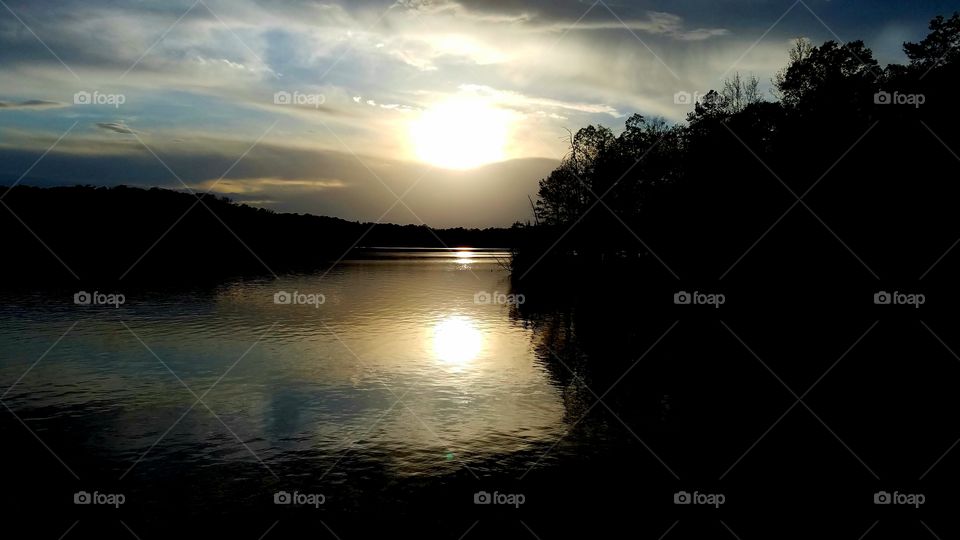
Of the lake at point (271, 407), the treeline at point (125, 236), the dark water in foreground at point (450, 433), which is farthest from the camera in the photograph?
the treeline at point (125, 236)

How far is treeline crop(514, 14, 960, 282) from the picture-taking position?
121 feet

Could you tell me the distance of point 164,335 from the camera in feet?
112

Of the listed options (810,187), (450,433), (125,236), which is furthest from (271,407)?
(125,236)

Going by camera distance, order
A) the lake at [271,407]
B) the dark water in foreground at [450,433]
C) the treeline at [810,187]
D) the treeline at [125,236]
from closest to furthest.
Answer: the dark water in foreground at [450,433] → the lake at [271,407] → the treeline at [810,187] → the treeline at [125,236]

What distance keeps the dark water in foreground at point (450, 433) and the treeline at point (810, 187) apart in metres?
8.34

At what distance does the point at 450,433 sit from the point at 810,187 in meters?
37.5

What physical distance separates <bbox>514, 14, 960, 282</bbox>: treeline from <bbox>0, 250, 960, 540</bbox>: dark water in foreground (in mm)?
8336

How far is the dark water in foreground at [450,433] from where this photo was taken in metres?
12.4

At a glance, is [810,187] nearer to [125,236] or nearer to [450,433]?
[450,433]

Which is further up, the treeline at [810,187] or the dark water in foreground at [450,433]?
the treeline at [810,187]

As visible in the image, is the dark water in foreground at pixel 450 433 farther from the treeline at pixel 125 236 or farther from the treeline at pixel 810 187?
the treeline at pixel 125 236

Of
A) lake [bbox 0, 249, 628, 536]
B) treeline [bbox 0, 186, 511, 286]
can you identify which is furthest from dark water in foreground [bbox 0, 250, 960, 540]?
treeline [bbox 0, 186, 511, 286]

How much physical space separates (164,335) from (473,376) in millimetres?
19273

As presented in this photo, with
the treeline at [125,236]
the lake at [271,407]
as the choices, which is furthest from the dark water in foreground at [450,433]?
the treeline at [125,236]
